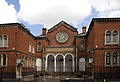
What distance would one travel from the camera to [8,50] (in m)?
25.0

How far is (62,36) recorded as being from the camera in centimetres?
4078

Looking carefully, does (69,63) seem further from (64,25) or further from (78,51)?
(64,25)

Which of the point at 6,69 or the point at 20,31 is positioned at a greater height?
the point at 20,31

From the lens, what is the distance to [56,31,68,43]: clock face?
40509mm

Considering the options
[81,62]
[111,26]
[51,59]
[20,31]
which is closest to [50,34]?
[51,59]

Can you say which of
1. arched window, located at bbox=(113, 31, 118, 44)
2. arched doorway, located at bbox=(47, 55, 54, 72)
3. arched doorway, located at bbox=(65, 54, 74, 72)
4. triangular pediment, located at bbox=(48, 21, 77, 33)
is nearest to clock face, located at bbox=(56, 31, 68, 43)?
triangular pediment, located at bbox=(48, 21, 77, 33)

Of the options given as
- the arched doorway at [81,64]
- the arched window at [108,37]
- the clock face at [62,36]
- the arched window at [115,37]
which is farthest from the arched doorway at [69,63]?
the arched window at [115,37]

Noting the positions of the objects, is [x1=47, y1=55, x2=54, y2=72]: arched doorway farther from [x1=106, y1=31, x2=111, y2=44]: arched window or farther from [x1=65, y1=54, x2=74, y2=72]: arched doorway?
[x1=106, y1=31, x2=111, y2=44]: arched window

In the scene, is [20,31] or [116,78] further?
[20,31]

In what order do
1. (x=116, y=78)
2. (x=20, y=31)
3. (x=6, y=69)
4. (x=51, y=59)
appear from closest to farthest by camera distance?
(x=116, y=78) < (x=6, y=69) < (x=20, y=31) < (x=51, y=59)

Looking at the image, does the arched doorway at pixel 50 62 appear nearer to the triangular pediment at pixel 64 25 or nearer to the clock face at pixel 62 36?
the clock face at pixel 62 36

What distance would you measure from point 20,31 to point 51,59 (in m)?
14.2

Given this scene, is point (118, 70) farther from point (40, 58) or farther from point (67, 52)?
point (40, 58)

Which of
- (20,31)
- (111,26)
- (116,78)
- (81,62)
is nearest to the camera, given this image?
(116,78)
